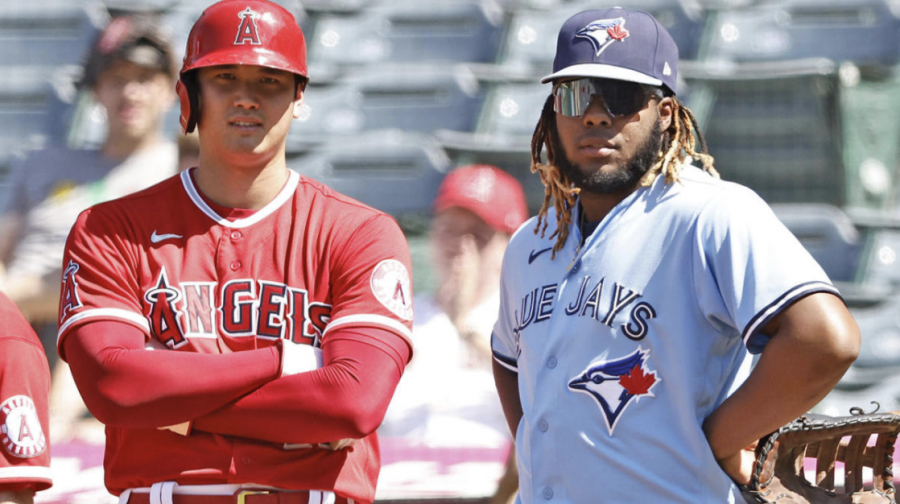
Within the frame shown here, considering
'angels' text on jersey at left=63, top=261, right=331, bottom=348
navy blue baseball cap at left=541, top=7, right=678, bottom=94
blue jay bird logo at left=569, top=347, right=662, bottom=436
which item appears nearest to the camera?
blue jay bird logo at left=569, top=347, right=662, bottom=436

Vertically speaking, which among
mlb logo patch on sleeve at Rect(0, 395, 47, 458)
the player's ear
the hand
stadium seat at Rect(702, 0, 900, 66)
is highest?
stadium seat at Rect(702, 0, 900, 66)

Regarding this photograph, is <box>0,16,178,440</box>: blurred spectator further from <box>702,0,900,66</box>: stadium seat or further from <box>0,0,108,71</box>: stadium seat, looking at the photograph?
<box>702,0,900,66</box>: stadium seat

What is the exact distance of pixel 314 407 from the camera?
1.99 m

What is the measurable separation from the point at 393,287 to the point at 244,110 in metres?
0.46

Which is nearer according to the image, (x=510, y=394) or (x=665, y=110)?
(x=665, y=110)

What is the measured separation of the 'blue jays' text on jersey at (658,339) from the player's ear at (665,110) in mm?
103

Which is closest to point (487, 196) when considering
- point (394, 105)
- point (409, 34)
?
point (394, 105)

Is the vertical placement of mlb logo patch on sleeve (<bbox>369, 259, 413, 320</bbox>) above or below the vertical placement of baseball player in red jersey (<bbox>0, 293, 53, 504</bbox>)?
above

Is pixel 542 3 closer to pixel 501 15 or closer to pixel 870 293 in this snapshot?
pixel 501 15

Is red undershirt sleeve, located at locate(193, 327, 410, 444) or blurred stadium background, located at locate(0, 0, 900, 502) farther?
blurred stadium background, located at locate(0, 0, 900, 502)

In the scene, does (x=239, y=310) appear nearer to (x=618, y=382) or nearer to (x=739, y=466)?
(x=618, y=382)

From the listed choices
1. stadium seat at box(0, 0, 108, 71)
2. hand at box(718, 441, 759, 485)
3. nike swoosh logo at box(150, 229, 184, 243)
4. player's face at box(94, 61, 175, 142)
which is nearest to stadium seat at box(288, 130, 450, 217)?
player's face at box(94, 61, 175, 142)

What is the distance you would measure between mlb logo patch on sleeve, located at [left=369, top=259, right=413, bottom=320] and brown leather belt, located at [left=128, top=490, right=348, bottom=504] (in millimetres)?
396

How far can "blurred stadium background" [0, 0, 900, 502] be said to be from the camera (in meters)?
4.41
